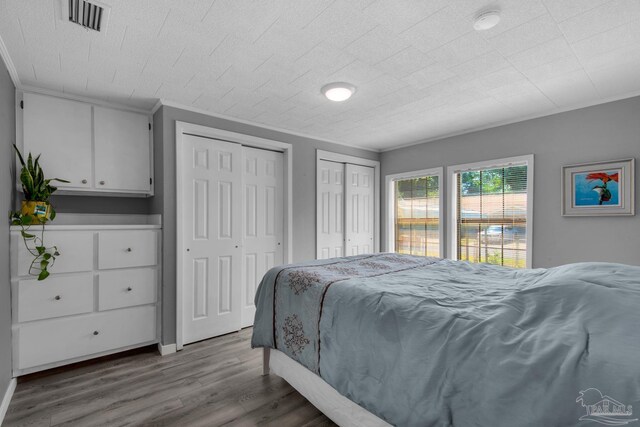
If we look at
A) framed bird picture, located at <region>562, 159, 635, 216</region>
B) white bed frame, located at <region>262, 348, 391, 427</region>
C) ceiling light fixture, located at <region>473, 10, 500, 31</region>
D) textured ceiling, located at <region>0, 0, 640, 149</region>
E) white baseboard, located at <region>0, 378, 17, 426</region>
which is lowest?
white baseboard, located at <region>0, 378, 17, 426</region>

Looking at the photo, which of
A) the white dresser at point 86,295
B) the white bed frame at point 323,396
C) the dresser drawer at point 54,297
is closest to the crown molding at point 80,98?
the white dresser at point 86,295

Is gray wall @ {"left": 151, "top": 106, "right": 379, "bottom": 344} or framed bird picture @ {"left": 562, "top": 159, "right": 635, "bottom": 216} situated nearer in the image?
framed bird picture @ {"left": 562, "top": 159, "right": 635, "bottom": 216}

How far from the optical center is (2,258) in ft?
6.57

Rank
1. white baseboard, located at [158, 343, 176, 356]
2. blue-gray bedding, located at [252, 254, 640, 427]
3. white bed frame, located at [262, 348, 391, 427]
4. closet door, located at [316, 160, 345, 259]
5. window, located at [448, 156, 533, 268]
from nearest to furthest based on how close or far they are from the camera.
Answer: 1. blue-gray bedding, located at [252, 254, 640, 427]
2. white bed frame, located at [262, 348, 391, 427]
3. white baseboard, located at [158, 343, 176, 356]
4. window, located at [448, 156, 533, 268]
5. closet door, located at [316, 160, 345, 259]

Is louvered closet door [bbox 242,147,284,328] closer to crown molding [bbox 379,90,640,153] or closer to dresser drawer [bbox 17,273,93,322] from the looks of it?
dresser drawer [bbox 17,273,93,322]

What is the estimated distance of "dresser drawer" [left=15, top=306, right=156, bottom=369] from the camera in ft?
7.50

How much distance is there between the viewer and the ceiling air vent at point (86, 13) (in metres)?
1.58

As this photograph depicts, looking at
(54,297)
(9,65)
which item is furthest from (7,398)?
(9,65)

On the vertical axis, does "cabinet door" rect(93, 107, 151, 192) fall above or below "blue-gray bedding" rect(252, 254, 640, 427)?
above

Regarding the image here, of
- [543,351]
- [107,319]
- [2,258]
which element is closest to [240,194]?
[107,319]

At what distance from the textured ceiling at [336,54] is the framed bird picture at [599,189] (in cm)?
64

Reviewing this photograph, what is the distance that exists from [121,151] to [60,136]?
0.46 m

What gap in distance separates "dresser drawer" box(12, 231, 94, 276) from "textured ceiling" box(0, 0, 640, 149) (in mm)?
1264

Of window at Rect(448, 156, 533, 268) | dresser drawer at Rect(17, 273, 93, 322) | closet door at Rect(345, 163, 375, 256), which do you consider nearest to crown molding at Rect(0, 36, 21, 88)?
dresser drawer at Rect(17, 273, 93, 322)
